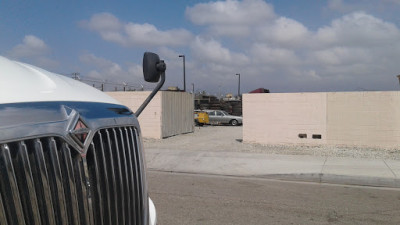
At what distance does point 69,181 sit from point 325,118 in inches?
586

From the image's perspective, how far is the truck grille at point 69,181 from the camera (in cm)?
143

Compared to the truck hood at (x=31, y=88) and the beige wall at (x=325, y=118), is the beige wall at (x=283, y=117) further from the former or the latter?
the truck hood at (x=31, y=88)

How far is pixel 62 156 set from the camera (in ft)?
5.23

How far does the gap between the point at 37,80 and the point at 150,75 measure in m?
1.23

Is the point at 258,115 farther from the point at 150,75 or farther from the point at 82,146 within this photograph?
the point at 82,146

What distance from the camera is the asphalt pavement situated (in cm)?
932

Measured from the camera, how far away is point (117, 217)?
201 centimetres

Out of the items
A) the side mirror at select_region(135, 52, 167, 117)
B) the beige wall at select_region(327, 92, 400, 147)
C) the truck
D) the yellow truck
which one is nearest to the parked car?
the yellow truck

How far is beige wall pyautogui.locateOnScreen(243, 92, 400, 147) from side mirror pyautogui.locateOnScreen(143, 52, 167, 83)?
1342 centimetres

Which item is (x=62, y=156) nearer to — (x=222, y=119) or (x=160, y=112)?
(x=160, y=112)

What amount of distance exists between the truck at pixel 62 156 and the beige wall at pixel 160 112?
17.1 metres

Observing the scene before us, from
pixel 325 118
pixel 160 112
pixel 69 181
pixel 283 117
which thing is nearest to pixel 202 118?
pixel 160 112

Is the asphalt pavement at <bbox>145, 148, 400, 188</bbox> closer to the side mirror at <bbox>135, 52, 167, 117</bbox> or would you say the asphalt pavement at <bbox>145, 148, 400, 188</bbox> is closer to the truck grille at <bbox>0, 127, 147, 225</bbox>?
the side mirror at <bbox>135, 52, 167, 117</bbox>

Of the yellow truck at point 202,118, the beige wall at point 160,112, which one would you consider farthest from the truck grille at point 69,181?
the yellow truck at point 202,118
